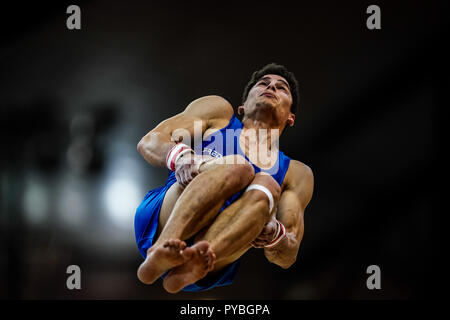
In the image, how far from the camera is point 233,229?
66.3 inches

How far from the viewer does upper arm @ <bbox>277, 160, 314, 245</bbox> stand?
215cm

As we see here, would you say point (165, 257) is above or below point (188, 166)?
below

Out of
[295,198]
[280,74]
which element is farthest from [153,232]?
[280,74]

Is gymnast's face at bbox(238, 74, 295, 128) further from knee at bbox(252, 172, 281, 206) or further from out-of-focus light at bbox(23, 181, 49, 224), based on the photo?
out-of-focus light at bbox(23, 181, 49, 224)

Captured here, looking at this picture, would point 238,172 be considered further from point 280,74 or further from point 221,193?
point 280,74

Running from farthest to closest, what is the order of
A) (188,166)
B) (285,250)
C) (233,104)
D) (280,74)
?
(233,104)
(280,74)
(285,250)
(188,166)

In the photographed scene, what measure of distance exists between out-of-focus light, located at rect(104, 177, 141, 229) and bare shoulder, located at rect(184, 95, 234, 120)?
1203mm

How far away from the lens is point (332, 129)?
327 cm

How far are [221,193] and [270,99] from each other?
0.69 meters

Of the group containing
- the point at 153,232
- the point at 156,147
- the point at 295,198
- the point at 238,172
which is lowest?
the point at 153,232

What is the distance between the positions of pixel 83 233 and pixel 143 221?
133 cm

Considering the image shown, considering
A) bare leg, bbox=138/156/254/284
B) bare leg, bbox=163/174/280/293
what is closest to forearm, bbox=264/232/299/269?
bare leg, bbox=163/174/280/293
